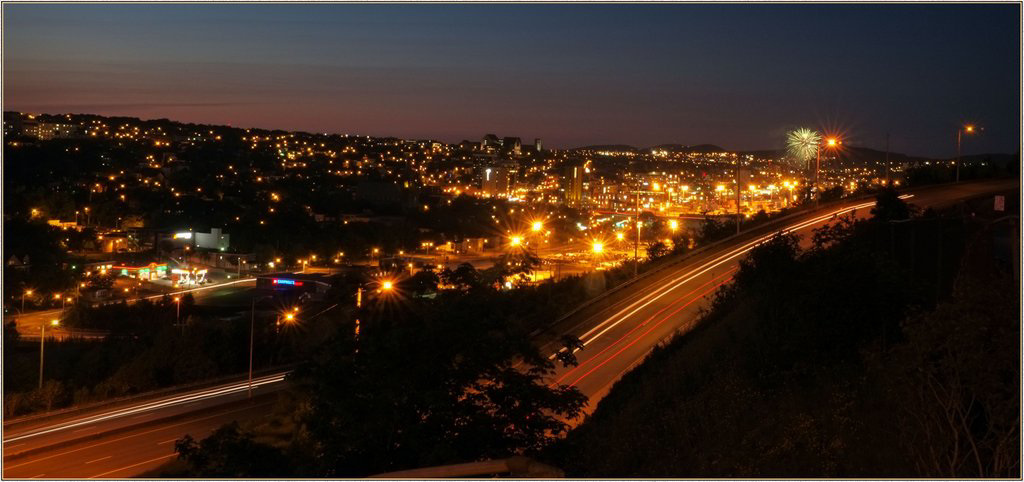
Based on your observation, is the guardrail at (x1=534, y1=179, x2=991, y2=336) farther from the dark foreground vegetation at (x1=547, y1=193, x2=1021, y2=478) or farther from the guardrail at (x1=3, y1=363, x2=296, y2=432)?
the guardrail at (x1=3, y1=363, x2=296, y2=432)

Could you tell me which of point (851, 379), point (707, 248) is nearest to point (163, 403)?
point (707, 248)

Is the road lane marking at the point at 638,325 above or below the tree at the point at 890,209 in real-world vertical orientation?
below

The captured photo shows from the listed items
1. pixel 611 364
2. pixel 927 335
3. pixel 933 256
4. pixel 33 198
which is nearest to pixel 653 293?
pixel 611 364

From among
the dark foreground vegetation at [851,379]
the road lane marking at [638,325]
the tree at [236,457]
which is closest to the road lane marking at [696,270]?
the road lane marking at [638,325]

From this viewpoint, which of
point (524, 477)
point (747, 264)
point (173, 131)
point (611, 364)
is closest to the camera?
point (524, 477)

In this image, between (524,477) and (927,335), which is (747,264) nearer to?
(927,335)

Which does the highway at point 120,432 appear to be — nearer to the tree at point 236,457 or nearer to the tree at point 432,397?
the tree at point 236,457
